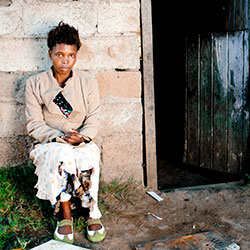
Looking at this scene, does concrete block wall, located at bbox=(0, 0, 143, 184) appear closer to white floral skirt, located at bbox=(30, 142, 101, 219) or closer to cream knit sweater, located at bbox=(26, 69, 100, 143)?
cream knit sweater, located at bbox=(26, 69, 100, 143)

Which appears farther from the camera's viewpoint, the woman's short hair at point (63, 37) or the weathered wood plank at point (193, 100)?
the weathered wood plank at point (193, 100)

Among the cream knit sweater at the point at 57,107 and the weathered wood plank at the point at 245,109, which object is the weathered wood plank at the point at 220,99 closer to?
the weathered wood plank at the point at 245,109

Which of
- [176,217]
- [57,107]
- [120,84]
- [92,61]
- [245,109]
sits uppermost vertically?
[92,61]

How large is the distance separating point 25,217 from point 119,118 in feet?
4.20

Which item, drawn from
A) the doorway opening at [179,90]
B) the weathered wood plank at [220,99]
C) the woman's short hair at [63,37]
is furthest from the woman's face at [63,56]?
the weathered wood plank at [220,99]

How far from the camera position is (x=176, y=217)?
120 inches

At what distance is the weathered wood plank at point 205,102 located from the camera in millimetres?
4262

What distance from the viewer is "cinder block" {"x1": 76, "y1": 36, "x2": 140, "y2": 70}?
10.7 feet

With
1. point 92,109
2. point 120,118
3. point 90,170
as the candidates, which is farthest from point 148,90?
point 90,170

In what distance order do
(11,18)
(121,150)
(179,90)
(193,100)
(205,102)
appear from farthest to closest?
(179,90) < (193,100) < (205,102) < (121,150) < (11,18)

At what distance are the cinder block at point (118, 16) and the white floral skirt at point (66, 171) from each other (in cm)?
128

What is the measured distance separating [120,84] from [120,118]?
0.34m

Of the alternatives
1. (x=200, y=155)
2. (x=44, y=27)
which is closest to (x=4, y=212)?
(x=44, y=27)

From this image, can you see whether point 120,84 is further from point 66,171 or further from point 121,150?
point 66,171
